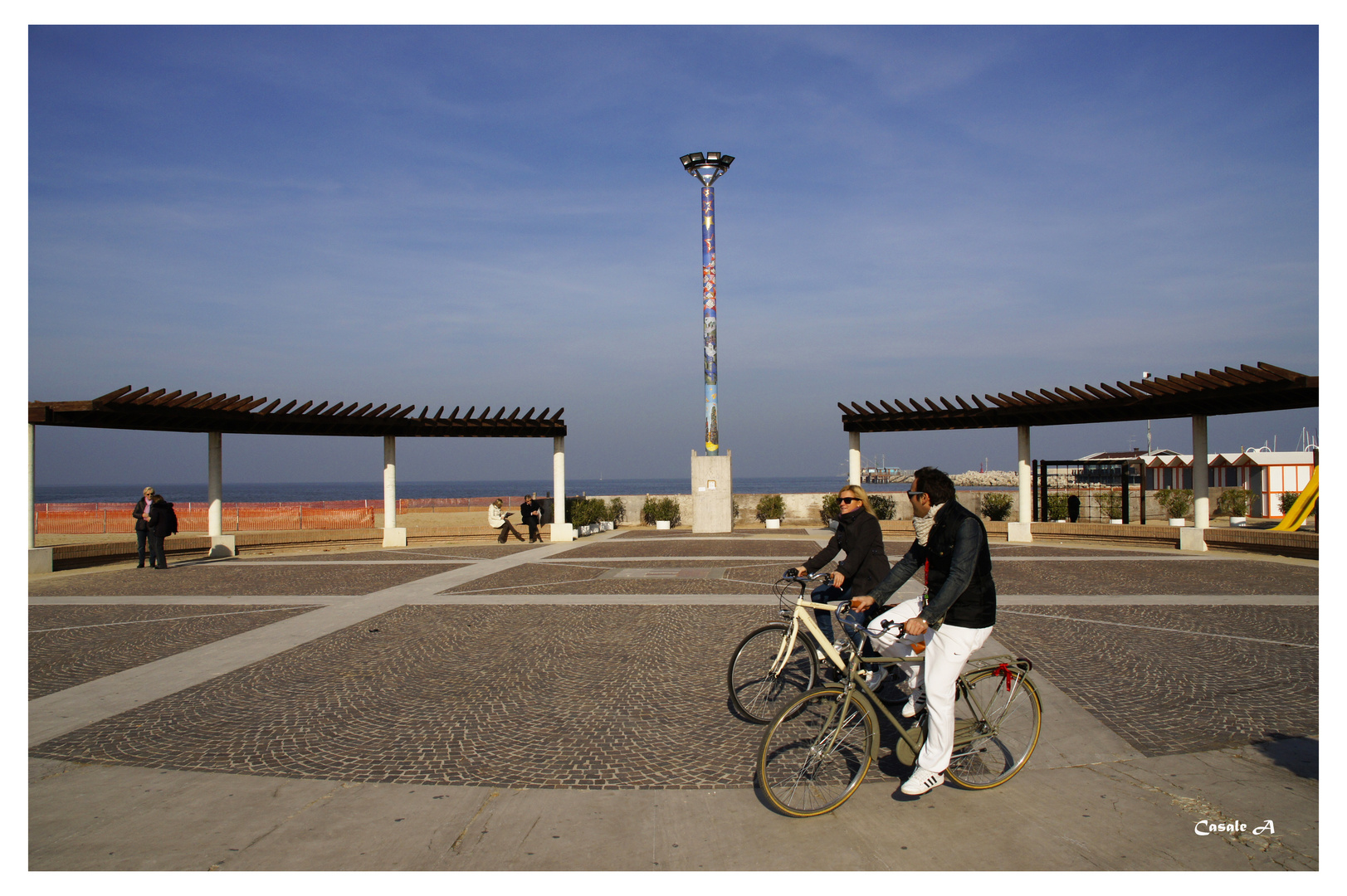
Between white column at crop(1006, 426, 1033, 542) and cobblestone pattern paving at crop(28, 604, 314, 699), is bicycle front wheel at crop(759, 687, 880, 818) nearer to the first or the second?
cobblestone pattern paving at crop(28, 604, 314, 699)

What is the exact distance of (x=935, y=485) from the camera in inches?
162

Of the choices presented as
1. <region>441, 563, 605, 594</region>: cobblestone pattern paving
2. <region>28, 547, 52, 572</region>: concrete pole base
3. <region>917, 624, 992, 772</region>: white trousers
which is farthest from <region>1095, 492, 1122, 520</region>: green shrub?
<region>28, 547, 52, 572</region>: concrete pole base

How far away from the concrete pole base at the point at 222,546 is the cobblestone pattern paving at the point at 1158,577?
51.3 ft

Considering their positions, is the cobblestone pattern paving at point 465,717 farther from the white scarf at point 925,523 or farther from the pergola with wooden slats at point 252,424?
the pergola with wooden slats at point 252,424

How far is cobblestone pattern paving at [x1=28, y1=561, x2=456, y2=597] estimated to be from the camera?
11.5 m

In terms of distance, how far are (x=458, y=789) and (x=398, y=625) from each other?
4997mm

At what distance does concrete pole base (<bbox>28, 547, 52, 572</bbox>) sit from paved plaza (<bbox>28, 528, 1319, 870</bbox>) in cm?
478

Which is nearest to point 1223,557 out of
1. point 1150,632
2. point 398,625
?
point 1150,632

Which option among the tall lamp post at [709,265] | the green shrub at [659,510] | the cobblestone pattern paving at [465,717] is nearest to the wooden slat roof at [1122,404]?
the tall lamp post at [709,265]

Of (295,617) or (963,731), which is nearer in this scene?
(963,731)

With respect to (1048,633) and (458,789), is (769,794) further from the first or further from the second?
(1048,633)

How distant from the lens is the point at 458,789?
162 inches

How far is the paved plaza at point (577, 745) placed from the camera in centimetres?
347
